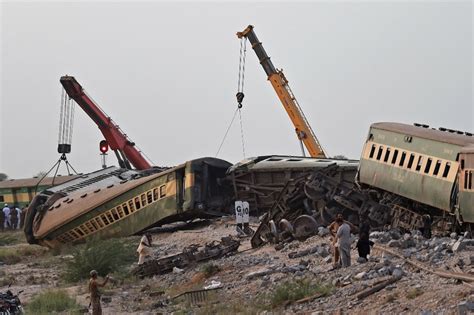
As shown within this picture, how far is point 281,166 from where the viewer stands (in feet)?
106

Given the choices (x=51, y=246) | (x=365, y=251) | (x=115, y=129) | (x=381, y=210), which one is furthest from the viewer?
(x=115, y=129)

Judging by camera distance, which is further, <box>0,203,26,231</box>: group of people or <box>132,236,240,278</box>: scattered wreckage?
<box>0,203,26,231</box>: group of people

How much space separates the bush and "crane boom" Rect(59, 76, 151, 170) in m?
23.3

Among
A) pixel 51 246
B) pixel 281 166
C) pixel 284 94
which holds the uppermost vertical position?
pixel 284 94

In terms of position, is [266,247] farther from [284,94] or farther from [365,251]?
[284,94]

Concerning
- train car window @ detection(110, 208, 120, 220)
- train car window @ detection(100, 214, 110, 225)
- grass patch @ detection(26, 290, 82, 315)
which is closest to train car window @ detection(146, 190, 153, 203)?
train car window @ detection(110, 208, 120, 220)

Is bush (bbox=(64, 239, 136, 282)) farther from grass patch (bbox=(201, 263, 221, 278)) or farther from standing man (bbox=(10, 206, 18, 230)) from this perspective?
standing man (bbox=(10, 206, 18, 230))

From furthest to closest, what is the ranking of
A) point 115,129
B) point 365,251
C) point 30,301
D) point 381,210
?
point 115,129 < point 381,210 < point 30,301 < point 365,251

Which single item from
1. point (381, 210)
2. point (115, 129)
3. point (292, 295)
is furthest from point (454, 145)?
point (115, 129)

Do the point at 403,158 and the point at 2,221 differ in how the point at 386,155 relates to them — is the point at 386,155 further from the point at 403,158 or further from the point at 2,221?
the point at 2,221

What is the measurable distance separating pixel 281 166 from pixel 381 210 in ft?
27.1

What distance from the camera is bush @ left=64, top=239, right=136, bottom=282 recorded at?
24859mm

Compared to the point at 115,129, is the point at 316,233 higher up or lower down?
lower down

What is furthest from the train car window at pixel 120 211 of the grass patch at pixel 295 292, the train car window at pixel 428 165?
the grass patch at pixel 295 292
